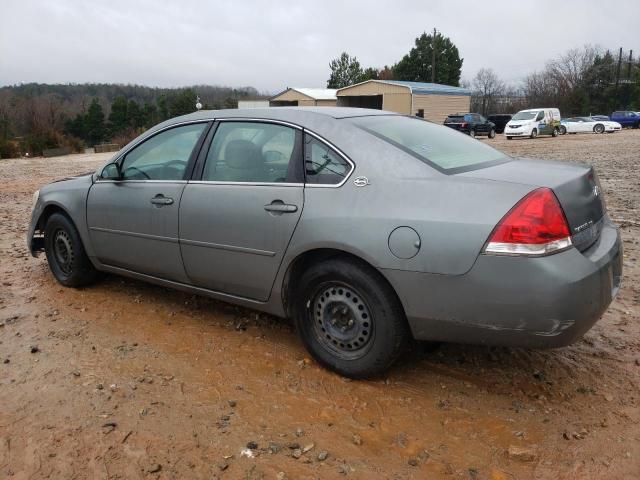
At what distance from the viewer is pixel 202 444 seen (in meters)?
2.57

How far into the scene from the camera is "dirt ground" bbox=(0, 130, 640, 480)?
7.95 ft

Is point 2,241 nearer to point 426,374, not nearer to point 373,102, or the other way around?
point 426,374

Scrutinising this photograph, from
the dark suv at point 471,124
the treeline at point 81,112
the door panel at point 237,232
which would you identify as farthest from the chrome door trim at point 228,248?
the dark suv at point 471,124

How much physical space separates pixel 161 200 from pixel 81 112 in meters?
65.5

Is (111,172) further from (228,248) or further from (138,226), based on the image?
(228,248)

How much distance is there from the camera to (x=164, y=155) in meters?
4.01

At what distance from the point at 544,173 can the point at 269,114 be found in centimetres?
174

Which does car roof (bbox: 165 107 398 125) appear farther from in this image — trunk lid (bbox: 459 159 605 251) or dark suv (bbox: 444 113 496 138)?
dark suv (bbox: 444 113 496 138)

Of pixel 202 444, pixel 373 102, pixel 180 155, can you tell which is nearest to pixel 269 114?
pixel 180 155

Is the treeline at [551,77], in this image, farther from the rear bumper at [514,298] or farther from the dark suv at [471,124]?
the rear bumper at [514,298]

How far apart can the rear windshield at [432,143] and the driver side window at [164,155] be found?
1276mm

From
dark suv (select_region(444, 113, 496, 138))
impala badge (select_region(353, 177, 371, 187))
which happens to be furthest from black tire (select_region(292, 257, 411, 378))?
dark suv (select_region(444, 113, 496, 138))

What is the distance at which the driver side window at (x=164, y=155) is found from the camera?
384 cm

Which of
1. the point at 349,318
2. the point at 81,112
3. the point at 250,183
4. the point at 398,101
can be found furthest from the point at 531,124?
the point at 81,112
